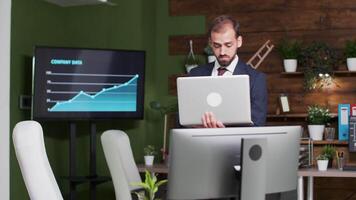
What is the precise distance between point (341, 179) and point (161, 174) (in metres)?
1.63

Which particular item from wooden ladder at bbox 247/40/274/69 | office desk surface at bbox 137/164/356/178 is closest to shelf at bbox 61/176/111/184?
office desk surface at bbox 137/164/356/178

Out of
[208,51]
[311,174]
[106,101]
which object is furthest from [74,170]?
[311,174]

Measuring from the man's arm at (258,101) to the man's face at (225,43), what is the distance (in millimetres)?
220

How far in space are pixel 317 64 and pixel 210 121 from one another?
3.08 meters

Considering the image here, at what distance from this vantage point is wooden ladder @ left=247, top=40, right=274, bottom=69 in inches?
224

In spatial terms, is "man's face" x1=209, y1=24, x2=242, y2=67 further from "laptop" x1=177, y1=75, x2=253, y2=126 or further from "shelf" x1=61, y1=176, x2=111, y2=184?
"shelf" x1=61, y1=176, x2=111, y2=184

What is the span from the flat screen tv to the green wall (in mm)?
386

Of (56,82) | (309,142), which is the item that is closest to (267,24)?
(309,142)

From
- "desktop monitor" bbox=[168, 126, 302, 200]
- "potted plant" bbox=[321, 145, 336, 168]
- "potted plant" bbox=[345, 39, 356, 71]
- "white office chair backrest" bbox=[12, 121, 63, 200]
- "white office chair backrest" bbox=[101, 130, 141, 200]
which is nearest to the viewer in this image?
"desktop monitor" bbox=[168, 126, 302, 200]

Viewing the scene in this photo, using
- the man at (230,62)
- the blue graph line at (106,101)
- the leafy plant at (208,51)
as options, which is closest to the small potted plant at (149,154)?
the blue graph line at (106,101)

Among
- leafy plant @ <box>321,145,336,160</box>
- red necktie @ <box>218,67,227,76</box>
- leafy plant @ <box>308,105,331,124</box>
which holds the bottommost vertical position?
leafy plant @ <box>321,145,336,160</box>

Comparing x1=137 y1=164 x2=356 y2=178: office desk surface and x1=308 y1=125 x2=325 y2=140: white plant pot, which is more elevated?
x1=308 y1=125 x2=325 y2=140: white plant pot

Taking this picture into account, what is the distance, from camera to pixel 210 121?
2.61m

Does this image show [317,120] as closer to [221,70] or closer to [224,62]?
[221,70]
